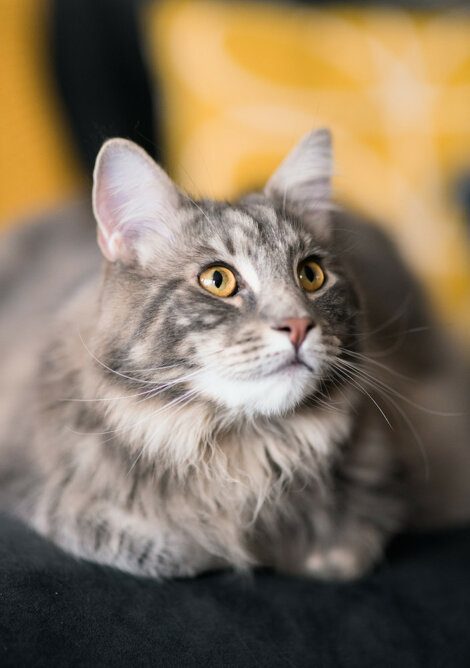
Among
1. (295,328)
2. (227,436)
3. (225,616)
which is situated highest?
(295,328)

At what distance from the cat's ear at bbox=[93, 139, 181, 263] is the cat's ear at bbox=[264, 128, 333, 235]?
9.5 inches

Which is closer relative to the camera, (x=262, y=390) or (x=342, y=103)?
(x=262, y=390)

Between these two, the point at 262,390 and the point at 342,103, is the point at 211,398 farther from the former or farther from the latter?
the point at 342,103

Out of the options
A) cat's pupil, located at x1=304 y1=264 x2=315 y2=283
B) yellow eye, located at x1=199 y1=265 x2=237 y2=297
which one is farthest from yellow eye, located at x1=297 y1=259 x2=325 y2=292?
yellow eye, located at x1=199 y1=265 x2=237 y2=297

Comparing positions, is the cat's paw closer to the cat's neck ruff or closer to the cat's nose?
the cat's neck ruff

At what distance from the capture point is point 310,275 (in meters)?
1.26

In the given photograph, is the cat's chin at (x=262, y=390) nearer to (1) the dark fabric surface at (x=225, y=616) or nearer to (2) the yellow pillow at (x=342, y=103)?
(1) the dark fabric surface at (x=225, y=616)

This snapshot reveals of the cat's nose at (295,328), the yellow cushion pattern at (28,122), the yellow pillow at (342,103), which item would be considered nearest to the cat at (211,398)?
the cat's nose at (295,328)

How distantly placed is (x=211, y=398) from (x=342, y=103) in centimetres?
134

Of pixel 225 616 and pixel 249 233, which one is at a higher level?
pixel 249 233

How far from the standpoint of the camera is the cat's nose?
1059 millimetres

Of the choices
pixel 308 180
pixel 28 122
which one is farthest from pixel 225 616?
pixel 28 122

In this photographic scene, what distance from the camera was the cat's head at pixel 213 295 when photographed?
108 cm

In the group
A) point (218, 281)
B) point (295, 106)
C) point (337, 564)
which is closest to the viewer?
point (218, 281)
